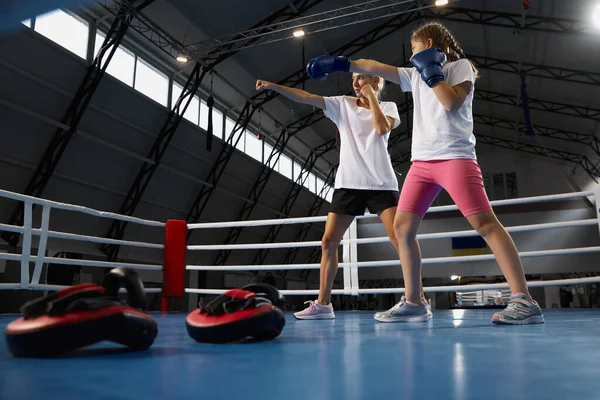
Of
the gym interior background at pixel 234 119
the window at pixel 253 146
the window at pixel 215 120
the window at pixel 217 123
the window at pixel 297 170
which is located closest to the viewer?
the gym interior background at pixel 234 119

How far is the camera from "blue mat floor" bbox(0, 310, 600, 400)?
0.60 m

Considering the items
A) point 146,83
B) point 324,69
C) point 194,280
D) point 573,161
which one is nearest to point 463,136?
point 324,69

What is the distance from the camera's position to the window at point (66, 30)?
763cm

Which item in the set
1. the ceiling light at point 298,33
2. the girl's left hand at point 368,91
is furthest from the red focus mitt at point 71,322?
the ceiling light at point 298,33

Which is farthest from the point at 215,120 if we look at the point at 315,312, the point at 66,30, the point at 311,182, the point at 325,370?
the point at 325,370

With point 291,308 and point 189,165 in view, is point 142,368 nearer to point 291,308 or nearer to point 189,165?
point 189,165

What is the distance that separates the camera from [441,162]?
5.60 feet

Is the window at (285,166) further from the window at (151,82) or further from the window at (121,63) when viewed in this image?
the window at (121,63)

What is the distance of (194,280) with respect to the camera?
12.4 m

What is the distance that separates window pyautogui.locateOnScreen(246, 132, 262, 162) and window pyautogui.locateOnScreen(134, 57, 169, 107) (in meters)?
3.17

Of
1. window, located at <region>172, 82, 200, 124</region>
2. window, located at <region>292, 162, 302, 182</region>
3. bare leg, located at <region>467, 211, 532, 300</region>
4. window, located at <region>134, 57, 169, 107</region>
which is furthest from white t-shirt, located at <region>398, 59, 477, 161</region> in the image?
window, located at <region>292, 162, 302, 182</region>

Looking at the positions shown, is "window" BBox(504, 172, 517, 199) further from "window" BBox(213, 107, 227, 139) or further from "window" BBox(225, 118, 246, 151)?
"window" BBox(213, 107, 227, 139)

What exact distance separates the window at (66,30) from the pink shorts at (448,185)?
300 inches

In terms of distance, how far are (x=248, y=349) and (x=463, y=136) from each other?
110 cm
